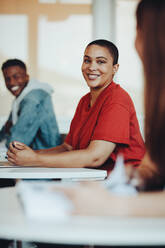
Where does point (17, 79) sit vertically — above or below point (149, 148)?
above

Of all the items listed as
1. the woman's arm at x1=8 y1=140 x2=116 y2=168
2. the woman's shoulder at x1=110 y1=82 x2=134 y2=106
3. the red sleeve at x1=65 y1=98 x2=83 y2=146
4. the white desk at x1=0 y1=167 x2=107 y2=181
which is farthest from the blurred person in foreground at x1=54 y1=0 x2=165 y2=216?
the red sleeve at x1=65 y1=98 x2=83 y2=146

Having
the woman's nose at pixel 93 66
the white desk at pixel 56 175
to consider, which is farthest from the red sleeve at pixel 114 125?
the woman's nose at pixel 93 66

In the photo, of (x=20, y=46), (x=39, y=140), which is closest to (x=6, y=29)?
(x=20, y=46)

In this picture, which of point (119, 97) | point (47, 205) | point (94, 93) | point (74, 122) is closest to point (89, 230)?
point (47, 205)

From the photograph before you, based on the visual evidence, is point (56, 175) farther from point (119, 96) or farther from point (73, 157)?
point (119, 96)

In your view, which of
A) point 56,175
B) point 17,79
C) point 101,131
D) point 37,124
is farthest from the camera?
point 17,79

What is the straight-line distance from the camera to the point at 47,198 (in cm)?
84

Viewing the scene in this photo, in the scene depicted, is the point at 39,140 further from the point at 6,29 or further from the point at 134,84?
the point at 6,29

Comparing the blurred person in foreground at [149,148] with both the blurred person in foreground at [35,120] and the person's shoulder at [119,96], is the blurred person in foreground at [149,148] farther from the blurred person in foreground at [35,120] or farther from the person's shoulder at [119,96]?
the blurred person in foreground at [35,120]

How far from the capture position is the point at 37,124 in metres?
3.10

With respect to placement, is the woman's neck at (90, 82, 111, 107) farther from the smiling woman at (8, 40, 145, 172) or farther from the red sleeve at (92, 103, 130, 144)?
→ the red sleeve at (92, 103, 130, 144)

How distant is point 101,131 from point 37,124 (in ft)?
4.41

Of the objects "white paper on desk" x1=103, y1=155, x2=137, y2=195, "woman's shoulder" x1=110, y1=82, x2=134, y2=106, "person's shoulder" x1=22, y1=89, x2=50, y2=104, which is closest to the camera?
"white paper on desk" x1=103, y1=155, x2=137, y2=195

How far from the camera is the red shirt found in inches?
72.4
